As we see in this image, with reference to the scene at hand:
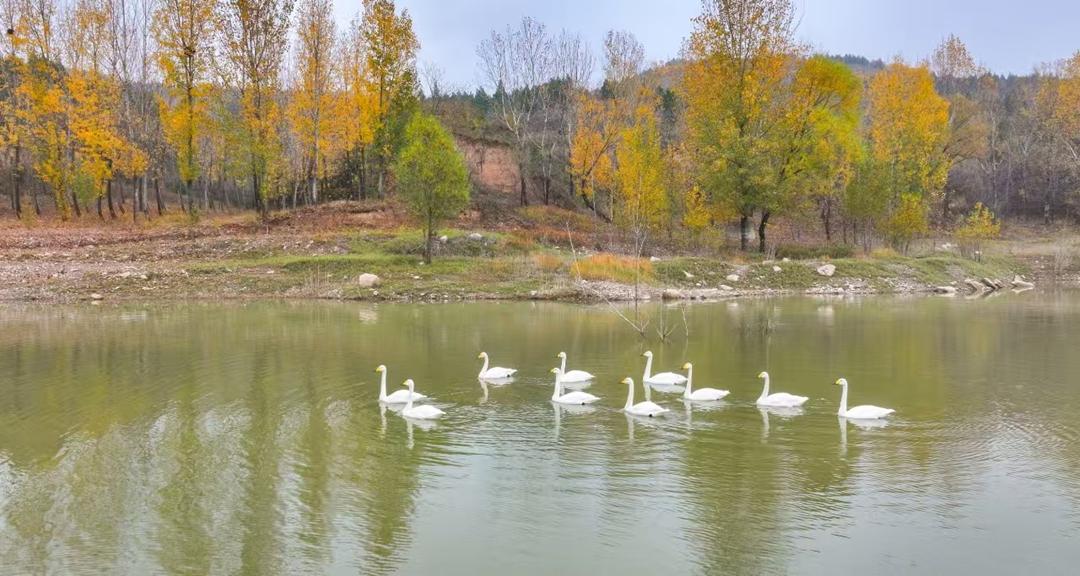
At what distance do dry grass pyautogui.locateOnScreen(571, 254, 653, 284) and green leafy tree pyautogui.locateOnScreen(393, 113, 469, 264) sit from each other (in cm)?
674

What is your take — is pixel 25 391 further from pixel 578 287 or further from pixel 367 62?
pixel 367 62

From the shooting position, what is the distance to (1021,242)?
60062 millimetres

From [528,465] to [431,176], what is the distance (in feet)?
91.3

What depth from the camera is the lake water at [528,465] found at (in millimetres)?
8578

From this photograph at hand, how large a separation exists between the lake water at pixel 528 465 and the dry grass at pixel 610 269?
14448 millimetres

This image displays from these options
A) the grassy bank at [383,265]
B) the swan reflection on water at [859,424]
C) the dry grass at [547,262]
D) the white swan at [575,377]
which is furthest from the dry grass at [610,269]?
the swan reflection on water at [859,424]

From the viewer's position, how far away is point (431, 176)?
124 feet

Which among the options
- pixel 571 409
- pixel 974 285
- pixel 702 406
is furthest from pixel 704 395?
Answer: pixel 974 285

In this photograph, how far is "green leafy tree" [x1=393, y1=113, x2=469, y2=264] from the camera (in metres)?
37.8

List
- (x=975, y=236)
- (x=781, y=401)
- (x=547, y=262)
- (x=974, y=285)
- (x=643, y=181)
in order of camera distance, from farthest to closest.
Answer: (x=975, y=236) < (x=643, y=181) < (x=974, y=285) < (x=547, y=262) < (x=781, y=401)

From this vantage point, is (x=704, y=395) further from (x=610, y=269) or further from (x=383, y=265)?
(x=383, y=265)

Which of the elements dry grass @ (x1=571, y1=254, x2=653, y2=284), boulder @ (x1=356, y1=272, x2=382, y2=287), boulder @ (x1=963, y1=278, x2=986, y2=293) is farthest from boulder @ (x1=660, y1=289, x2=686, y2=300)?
boulder @ (x1=963, y1=278, x2=986, y2=293)

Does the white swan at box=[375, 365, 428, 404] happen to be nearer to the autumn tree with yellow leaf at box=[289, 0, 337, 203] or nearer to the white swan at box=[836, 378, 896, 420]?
the white swan at box=[836, 378, 896, 420]

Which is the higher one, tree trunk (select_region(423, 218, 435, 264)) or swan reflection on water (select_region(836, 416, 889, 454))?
tree trunk (select_region(423, 218, 435, 264))
